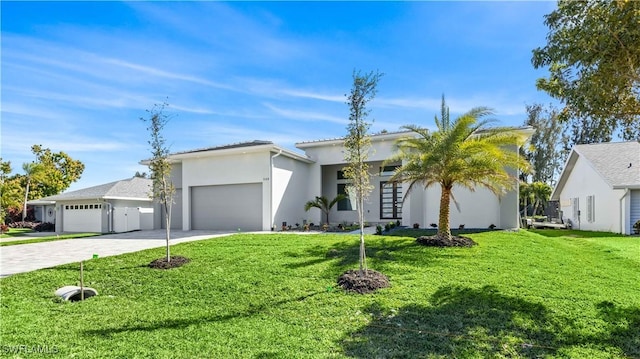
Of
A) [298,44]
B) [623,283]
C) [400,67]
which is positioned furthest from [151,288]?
[400,67]

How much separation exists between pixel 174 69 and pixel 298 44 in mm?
4612

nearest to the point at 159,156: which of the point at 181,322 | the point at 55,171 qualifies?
the point at 181,322

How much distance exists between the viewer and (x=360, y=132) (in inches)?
298

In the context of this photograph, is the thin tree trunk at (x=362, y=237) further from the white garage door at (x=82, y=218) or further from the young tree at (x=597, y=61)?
the white garage door at (x=82, y=218)

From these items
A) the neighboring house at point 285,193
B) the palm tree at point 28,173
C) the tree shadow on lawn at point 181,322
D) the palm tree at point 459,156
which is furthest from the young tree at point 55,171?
the palm tree at point 459,156

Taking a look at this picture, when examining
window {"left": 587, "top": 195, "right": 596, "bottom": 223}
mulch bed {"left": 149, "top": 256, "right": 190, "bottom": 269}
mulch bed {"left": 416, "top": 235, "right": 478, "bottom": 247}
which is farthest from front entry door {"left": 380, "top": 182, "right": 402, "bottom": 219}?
mulch bed {"left": 149, "top": 256, "right": 190, "bottom": 269}

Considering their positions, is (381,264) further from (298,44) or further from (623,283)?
(298,44)

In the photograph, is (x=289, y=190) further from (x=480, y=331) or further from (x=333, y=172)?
(x=480, y=331)

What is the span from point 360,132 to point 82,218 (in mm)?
25168

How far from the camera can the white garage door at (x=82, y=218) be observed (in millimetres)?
23953

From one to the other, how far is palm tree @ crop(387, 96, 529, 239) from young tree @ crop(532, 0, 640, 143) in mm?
3687

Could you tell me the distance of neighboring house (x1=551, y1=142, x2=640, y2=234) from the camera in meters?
16.8

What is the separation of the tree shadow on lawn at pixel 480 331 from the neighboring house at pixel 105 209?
21.8m

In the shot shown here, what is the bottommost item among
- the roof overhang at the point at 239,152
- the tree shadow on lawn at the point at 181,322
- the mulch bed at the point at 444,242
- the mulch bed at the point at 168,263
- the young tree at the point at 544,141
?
the tree shadow on lawn at the point at 181,322
